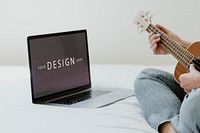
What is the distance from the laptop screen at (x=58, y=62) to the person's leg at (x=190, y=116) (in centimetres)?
55

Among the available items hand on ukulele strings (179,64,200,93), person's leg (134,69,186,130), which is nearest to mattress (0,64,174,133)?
person's leg (134,69,186,130)

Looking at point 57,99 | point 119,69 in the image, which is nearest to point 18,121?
point 57,99

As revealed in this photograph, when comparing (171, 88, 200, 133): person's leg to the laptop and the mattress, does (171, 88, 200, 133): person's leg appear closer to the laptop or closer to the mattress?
the mattress

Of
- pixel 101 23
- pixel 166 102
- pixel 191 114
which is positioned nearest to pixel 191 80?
pixel 166 102

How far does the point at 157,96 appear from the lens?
4.05 ft

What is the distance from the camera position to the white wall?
2314 mm

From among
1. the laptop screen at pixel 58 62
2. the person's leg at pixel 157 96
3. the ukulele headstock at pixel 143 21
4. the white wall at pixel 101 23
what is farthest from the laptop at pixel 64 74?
the white wall at pixel 101 23

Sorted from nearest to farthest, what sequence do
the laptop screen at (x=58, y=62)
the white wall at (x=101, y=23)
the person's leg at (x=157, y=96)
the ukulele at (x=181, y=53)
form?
the person's leg at (x=157, y=96), the ukulele at (x=181, y=53), the laptop screen at (x=58, y=62), the white wall at (x=101, y=23)

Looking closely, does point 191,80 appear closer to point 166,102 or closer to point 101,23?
point 166,102

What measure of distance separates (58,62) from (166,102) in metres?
0.50

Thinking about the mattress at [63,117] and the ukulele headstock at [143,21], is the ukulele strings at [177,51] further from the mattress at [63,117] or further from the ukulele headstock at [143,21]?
the mattress at [63,117]

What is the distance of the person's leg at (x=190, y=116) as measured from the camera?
3.36ft

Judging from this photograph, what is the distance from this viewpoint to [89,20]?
2.39 meters

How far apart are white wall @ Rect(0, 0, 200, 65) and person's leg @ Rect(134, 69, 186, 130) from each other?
969mm
